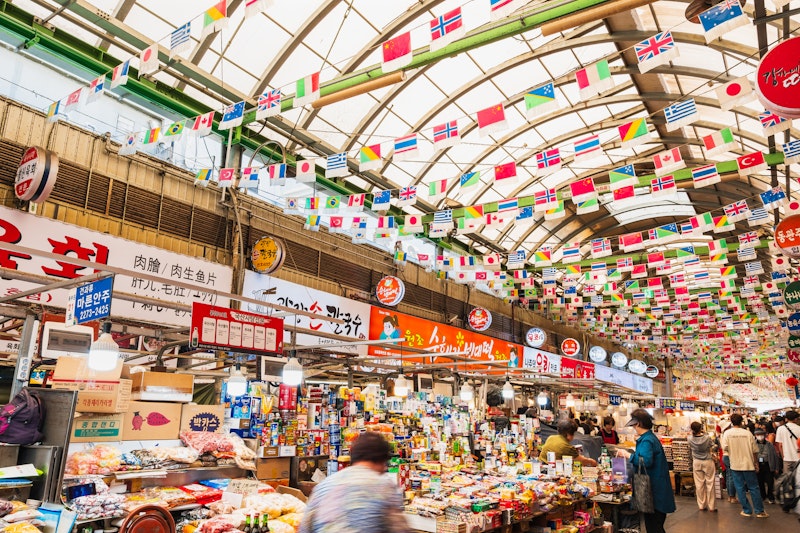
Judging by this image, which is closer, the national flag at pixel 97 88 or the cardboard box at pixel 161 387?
the cardboard box at pixel 161 387

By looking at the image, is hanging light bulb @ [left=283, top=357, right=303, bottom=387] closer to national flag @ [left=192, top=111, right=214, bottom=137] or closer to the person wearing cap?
national flag @ [left=192, top=111, right=214, bottom=137]

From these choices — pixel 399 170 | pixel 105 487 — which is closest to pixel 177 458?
pixel 105 487

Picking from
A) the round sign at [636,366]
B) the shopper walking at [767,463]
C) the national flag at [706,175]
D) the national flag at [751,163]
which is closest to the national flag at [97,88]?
the national flag at [706,175]

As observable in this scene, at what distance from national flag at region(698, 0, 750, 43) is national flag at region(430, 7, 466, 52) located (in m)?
2.66

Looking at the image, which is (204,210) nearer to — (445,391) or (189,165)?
(189,165)

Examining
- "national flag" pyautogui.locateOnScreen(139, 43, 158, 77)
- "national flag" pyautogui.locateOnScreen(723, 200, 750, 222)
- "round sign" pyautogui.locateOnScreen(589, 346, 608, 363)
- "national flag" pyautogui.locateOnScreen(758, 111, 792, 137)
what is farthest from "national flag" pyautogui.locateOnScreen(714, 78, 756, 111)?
"round sign" pyautogui.locateOnScreen(589, 346, 608, 363)

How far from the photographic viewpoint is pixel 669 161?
8.66 m

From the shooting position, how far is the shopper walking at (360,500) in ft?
10.2

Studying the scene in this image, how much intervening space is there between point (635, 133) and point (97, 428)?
300 inches

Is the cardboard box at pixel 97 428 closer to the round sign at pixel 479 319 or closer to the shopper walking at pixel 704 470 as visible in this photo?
the shopper walking at pixel 704 470

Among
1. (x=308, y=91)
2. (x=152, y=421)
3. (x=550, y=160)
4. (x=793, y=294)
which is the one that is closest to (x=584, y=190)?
(x=550, y=160)

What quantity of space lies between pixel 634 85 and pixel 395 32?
623 centimetres

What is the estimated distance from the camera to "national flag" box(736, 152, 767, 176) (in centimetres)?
927

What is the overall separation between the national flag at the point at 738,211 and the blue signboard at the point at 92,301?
11032 mm
